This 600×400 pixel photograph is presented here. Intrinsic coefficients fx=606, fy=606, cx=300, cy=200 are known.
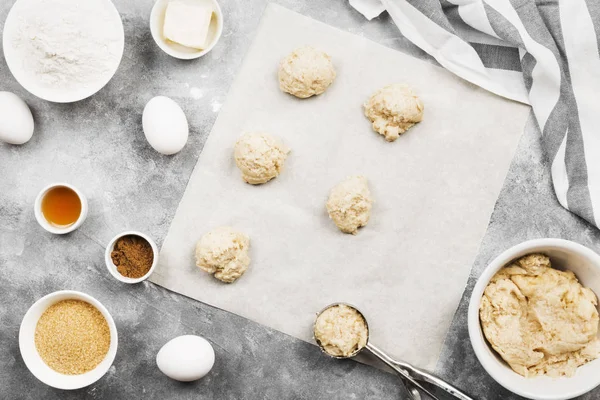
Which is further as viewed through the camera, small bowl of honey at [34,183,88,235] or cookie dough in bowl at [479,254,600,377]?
small bowl of honey at [34,183,88,235]

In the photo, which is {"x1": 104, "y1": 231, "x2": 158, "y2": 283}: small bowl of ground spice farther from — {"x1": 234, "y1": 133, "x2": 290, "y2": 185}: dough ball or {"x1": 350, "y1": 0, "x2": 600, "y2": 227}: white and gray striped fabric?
{"x1": 350, "y1": 0, "x2": 600, "y2": 227}: white and gray striped fabric

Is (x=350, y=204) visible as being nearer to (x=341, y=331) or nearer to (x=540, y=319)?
(x=341, y=331)

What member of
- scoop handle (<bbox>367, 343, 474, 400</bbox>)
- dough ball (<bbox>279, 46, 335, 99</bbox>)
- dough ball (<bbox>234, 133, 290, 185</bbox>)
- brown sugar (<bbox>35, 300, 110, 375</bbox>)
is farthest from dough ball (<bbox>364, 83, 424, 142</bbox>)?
brown sugar (<bbox>35, 300, 110, 375</bbox>)

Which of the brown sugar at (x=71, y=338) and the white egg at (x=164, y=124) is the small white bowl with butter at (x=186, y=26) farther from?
the brown sugar at (x=71, y=338)

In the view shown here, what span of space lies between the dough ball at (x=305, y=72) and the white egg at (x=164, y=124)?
1.12 feet

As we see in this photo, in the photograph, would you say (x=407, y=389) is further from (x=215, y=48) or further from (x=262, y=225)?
(x=215, y=48)

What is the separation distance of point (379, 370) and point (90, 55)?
130 cm

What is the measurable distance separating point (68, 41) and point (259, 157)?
0.65 meters

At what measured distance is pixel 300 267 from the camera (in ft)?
6.22

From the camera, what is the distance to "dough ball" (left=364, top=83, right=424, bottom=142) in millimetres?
1828

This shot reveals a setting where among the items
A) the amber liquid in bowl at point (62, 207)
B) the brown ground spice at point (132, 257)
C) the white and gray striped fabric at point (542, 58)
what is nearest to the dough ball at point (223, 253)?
the brown ground spice at point (132, 257)

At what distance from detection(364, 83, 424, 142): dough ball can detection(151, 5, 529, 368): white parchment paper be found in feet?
0.14

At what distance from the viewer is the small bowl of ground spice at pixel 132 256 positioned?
72.4 inches

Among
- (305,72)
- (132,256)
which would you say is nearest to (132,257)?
(132,256)
